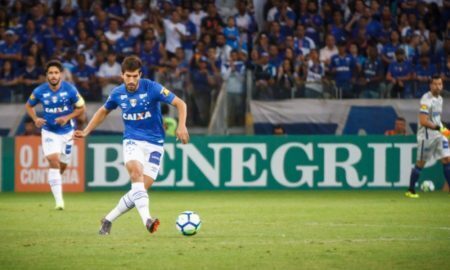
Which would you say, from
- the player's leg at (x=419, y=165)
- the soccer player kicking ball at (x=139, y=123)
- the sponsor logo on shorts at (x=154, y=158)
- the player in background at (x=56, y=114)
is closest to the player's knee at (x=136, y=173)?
the soccer player kicking ball at (x=139, y=123)

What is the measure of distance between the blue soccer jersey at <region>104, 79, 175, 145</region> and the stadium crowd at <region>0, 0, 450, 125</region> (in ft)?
31.1

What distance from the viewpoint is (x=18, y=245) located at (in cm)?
1057

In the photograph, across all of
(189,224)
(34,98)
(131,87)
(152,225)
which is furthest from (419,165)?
(152,225)

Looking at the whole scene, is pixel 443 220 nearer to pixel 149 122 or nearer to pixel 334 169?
pixel 149 122

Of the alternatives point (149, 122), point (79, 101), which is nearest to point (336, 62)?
point (79, 101)

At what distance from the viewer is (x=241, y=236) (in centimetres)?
1155

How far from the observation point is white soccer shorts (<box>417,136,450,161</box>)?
1944 centimetres

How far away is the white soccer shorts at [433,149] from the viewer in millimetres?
19438

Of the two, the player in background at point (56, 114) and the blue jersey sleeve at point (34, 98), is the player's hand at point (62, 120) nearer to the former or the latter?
the player in background at point (56, 114)

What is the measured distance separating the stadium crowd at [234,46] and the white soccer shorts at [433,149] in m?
2.41

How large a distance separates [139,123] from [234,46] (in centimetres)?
1219

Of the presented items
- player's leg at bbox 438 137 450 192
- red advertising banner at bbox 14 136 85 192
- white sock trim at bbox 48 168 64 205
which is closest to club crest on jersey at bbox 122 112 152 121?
white sock trim at bbox 48 168 64 205

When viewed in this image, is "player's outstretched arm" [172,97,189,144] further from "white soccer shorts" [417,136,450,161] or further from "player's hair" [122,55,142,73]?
"white soccer shorts" [417,136,450,161]

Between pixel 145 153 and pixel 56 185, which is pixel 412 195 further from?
pixel 145 153
